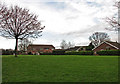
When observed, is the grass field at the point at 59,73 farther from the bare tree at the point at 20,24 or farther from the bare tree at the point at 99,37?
the bare tree at the point at 99,37

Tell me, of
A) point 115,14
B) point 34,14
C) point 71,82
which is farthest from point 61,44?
point 71,82

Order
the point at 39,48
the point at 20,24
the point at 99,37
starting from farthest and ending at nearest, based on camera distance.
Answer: the point at 39,48
the point at 99,37
the point at 20,24

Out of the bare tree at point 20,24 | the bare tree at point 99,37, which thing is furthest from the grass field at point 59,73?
the bare tree at point 99,37

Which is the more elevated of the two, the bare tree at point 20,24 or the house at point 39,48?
the bare tree at point 20,24

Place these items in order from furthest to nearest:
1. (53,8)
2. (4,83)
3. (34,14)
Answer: (34,14) < (53,8) < (4,83)

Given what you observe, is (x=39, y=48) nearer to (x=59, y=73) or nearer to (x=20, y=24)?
(x=20, y=24)

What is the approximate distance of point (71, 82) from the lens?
210 inches

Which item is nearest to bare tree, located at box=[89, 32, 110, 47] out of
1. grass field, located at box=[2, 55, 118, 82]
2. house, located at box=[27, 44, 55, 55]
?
house, located at box=[27, 44, 55, 55]

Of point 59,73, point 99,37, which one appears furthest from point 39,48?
point 59,73

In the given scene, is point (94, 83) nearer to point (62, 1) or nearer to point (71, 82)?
point (71, 82)

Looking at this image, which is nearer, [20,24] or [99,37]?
[20,24]

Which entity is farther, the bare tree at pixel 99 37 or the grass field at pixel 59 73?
the bare tree at pixel 99 37

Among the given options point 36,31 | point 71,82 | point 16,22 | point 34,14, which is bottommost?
point 71,82

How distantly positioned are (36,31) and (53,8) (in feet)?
46.2
